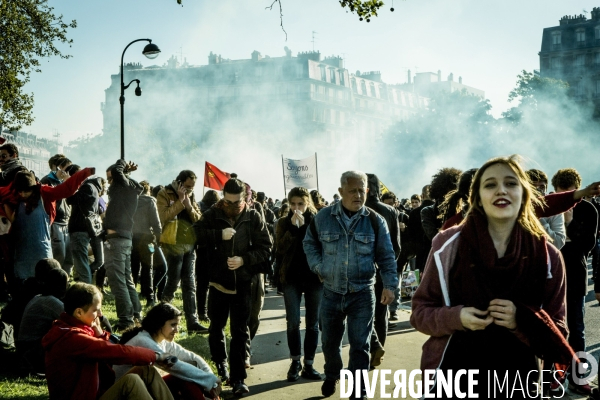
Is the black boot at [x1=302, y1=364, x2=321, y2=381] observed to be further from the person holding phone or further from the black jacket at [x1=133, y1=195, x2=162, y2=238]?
the black jacket at [x1=133, y1=195, x2=162, y2=238]

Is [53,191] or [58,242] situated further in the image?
[58,242]

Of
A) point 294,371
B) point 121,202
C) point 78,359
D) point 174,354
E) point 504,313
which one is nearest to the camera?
point 504,313

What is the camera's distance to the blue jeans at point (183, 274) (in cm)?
928

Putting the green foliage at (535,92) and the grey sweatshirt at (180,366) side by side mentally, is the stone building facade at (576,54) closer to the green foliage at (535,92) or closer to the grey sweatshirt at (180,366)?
the green foliage at (535,92)

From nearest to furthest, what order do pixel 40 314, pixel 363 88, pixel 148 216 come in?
pixel 40 314 → pixel 148 216 → pixel 363 88

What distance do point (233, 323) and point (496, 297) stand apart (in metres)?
3.81

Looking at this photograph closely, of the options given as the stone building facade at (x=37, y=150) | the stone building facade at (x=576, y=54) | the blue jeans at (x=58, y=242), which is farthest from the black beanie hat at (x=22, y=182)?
the stone building facade at (x=37, y=150)

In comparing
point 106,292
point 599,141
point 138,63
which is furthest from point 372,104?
point 106,292

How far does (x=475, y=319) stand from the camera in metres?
2.89

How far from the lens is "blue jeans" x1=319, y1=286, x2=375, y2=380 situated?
234 inches

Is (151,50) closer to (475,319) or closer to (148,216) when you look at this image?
(148,216)

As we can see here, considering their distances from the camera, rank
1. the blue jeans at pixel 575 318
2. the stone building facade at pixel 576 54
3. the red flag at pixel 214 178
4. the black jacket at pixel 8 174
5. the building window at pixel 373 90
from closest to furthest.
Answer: the blue jeans at pixel 575 318 < the black jacket at pixel 8 174 < the red flag at pixel 214 178 < the stone building facade at pixel 576 54 < the building window at pixel 373 90

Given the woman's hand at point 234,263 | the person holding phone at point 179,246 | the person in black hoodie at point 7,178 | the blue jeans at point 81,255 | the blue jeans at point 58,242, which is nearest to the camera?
the woman's hand at point 234,263

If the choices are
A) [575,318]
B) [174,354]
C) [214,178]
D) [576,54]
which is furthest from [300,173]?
[576,54]
